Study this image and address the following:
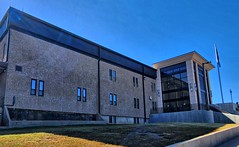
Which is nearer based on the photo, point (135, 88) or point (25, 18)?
point (25, 18)

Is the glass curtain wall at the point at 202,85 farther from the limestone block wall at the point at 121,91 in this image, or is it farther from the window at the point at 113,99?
the window at the point at 113,99

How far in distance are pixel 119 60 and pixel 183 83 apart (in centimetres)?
1276

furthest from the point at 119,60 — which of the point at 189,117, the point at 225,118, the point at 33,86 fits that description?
the point at 225,118

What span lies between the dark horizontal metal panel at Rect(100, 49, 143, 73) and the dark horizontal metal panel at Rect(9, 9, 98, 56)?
5.59 ft

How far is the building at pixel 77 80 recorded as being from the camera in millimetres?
18438

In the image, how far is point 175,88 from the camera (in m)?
37.2

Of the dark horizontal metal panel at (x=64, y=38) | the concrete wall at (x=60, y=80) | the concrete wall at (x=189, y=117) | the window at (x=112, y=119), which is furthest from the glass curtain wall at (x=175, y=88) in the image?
the window at (x=112, y=119)

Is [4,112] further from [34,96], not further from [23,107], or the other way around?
[34,96]

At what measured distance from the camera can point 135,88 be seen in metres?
32.6

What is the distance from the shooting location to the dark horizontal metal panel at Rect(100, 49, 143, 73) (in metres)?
28.5

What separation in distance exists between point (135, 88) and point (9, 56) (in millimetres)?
19007

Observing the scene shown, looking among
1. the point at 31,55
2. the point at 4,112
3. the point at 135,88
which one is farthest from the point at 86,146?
the point at 135,88

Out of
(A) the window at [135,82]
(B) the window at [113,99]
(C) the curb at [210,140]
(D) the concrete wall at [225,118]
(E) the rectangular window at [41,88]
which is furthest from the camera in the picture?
(A) the window at [135,82]

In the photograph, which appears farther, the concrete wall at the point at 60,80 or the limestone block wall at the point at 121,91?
the limestone block wall at the point at 121,91
